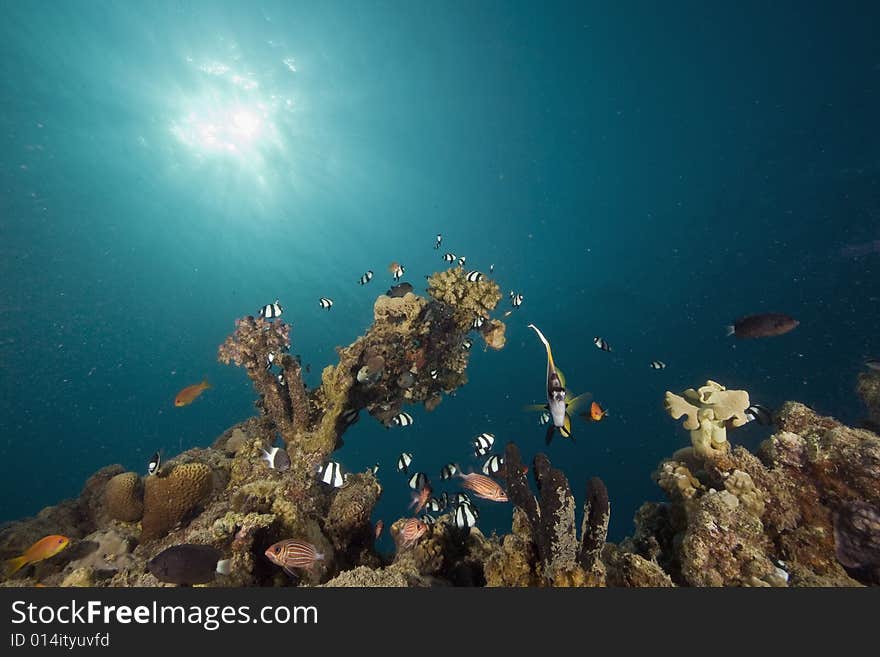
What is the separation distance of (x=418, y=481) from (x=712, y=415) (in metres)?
4.40

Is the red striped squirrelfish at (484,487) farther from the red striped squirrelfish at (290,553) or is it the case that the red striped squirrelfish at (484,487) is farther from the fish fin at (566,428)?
the fish fin at (566,428)

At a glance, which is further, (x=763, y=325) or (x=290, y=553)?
(x=763, y=325)

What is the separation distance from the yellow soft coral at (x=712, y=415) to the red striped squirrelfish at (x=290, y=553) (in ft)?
16.7

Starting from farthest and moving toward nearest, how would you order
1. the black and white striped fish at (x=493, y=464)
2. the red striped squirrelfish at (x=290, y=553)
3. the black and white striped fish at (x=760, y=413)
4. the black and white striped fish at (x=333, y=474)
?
the black and white striped fish at (x=760, y=413) → the black and white striped fish at (x=493, y=464) → the black and white striped fish at (x=333, y=474) → the red striped squirrelfish at (x=290, y=553)

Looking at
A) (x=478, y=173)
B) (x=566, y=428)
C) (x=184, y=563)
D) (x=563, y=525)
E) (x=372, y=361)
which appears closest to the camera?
(x=566, y=428)

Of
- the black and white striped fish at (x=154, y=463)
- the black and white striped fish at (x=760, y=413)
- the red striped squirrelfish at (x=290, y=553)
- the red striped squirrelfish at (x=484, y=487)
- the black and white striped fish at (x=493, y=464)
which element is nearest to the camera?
the red striped squirrelfish at (x=290, y=553)

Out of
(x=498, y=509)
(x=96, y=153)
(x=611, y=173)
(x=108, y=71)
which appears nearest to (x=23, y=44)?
(x=108, y=71)

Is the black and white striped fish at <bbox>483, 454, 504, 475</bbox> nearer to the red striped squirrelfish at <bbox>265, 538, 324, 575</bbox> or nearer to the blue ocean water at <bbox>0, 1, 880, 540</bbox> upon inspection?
the red striped squirrelfish at <bbox>265, 538, 324, 575</bbox>

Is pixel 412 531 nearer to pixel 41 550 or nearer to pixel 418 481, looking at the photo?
pixel 418 481

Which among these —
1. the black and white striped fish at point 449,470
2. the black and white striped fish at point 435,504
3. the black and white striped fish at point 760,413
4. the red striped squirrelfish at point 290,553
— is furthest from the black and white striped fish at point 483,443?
the black and white striped fish at point 760,413

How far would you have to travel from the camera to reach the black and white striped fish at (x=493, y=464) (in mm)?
5234

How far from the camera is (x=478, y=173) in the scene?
40250mm

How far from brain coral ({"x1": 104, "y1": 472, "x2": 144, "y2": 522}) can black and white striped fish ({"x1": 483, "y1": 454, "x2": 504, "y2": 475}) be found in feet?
19.0

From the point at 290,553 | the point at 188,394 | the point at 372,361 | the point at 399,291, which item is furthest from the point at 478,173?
the point at 290,553
